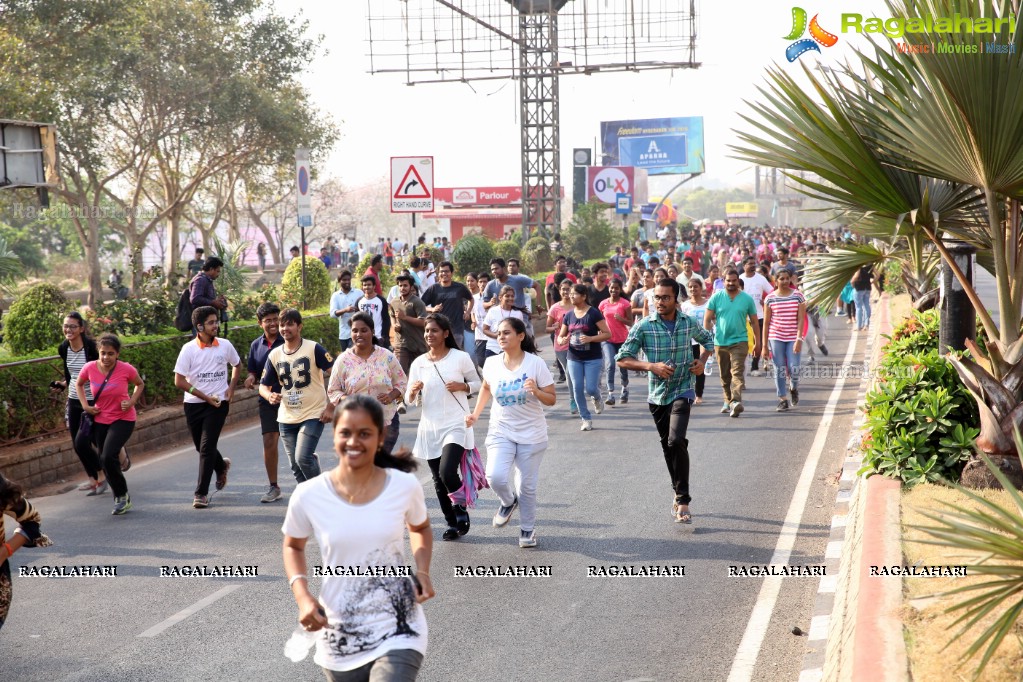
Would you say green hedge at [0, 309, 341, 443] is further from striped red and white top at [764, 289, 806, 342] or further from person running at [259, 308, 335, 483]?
striped red and white top at [764, 289, 806, 342]

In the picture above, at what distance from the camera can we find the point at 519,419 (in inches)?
320

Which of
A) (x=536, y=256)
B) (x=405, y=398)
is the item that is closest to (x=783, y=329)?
(x=405, y=398)

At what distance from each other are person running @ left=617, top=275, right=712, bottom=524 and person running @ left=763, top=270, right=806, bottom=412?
17.9 ft

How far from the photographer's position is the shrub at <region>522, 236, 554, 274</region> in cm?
3412

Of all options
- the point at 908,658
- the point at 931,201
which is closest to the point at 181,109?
the point at 931,201

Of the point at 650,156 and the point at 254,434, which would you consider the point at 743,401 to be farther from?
the point at 650,156

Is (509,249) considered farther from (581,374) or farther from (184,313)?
(581,374)

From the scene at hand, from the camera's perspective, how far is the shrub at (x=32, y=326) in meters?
14.0

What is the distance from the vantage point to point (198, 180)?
132ft

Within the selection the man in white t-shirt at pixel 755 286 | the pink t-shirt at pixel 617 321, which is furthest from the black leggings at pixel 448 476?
the man in white t-shirt at pixel 755 286

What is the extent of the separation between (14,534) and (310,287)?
17384 millimetres

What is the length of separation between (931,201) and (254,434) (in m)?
8.81

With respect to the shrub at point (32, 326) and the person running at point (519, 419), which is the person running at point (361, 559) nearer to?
the person running at point (519, 419)

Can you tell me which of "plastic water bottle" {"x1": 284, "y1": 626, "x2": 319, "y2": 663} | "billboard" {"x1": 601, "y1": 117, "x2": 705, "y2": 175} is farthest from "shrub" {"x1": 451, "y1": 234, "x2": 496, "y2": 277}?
"billboard" {"x1": 601, "y1": 117, "x2": 705, "y2": 175}
